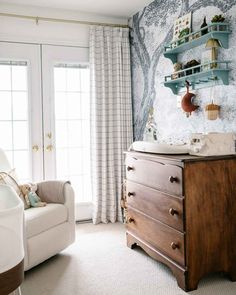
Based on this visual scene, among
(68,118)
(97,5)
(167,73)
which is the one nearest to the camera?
(167,73)

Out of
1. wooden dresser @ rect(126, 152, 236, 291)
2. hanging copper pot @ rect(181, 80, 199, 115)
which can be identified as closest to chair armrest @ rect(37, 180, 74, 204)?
wooden dresser @ rect(126, 152, 236, 291)

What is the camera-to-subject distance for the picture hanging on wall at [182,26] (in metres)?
3.00

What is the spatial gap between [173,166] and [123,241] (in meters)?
1.30

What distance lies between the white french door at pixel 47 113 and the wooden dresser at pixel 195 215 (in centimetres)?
161

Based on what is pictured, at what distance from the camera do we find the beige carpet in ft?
7.69

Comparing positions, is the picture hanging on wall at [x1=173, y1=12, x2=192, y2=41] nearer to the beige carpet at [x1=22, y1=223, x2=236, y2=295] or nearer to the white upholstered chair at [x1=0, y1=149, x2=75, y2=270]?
the white upholstered chair at [x1=0, y1=149, x2=75, y2=270]

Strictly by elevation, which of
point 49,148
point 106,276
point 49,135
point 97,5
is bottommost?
point 106,276

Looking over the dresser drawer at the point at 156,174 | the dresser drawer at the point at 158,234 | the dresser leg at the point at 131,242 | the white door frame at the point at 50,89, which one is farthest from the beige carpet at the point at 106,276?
the white door frame at the point at 50,89

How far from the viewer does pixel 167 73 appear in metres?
3.44

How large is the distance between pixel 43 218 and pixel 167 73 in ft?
6.17

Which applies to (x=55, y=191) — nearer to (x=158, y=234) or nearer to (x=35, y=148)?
(x=35, y=148)

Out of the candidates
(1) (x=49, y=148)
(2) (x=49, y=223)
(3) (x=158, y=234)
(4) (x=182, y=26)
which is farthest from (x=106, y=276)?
(4) (x=182, y=26)

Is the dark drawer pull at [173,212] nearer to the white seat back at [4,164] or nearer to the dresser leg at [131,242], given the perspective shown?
the dresser leg at [131,242]

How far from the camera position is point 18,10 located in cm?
358
